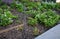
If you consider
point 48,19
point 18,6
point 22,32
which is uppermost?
point 18,6

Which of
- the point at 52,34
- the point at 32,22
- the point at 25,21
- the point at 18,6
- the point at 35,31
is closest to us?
the point at 52,34

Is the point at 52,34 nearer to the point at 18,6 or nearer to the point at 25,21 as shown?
the point at 25,21

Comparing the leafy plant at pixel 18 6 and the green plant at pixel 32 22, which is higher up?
the leafy plant at pixel 18 6

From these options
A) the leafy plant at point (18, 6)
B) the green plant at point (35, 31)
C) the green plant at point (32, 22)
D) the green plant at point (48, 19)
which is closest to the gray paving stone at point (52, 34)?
the green plant at point (35, 31)

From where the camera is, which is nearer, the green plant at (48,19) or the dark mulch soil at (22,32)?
the dark mulch soil at (22,32)

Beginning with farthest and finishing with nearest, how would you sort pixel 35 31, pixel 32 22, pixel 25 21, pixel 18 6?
pixel 18 6
pixel 25 21
pixel 32 22
pixel 35 31

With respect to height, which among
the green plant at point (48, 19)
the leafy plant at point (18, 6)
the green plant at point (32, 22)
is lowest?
the green plant at point (48, 19)

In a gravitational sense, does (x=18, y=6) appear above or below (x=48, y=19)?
above

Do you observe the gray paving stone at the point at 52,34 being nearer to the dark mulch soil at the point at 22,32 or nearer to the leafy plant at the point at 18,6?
the dark mulch soil at the point at 22,32

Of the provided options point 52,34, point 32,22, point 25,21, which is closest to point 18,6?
point 25,21

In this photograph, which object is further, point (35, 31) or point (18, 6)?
point (18, 6)

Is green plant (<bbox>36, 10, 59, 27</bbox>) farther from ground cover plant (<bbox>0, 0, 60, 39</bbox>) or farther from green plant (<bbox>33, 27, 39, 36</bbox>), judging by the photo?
green plant (<bbox>33, 27, 39, 36</bbox>)

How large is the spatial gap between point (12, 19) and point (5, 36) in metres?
1.54

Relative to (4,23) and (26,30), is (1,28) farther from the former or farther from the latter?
(26,30)
